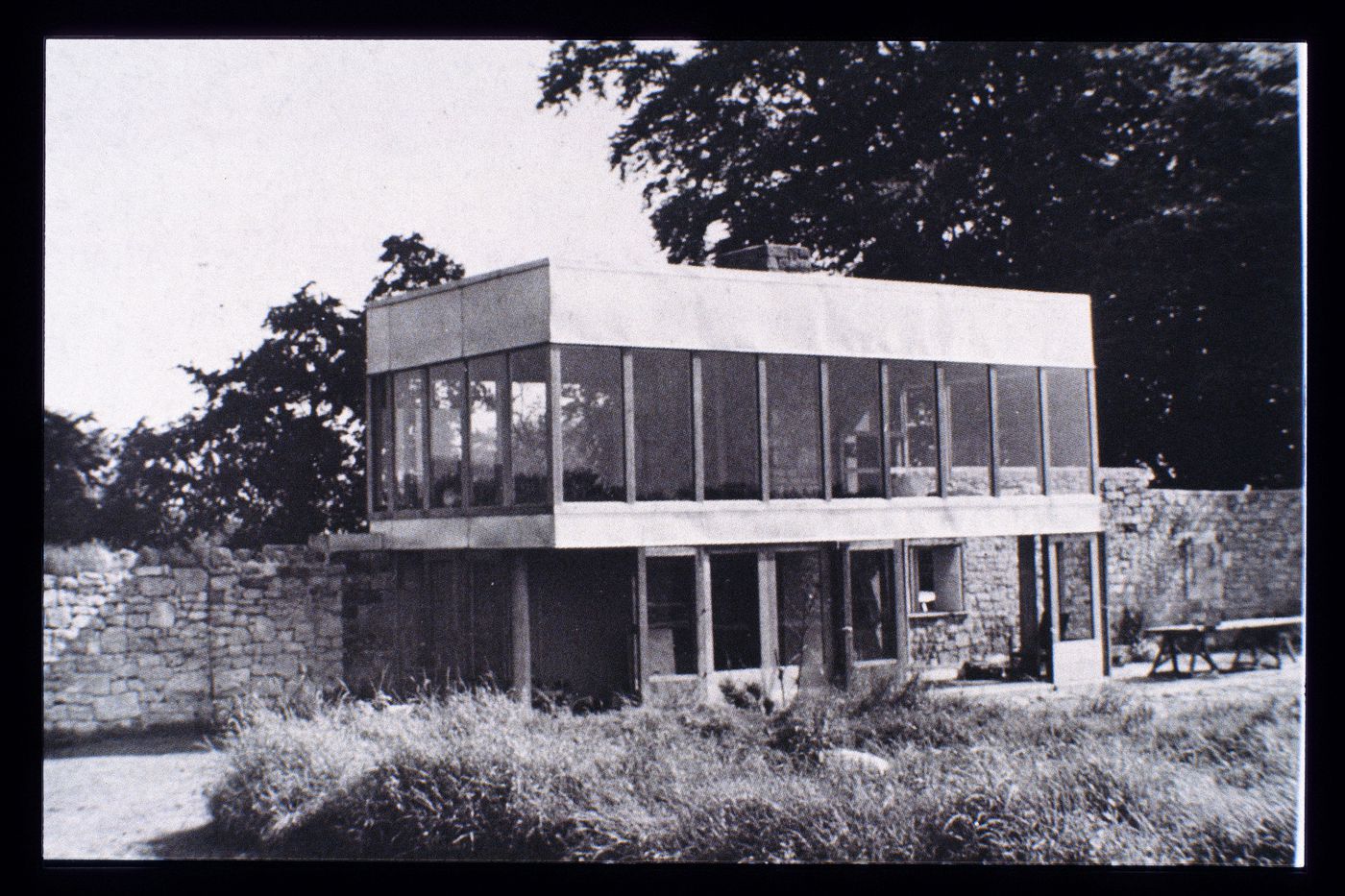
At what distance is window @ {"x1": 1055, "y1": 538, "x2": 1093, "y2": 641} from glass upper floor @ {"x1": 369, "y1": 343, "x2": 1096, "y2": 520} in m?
1.07

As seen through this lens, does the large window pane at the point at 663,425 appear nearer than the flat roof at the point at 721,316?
No

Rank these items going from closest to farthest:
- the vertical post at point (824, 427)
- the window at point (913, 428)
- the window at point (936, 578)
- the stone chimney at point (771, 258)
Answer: the vertical post at point (824, 427)
the stone chimney at point (771, 258)
the window at point (913, 428)
the window at point (936, 578)

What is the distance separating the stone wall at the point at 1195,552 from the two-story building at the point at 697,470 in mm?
2429

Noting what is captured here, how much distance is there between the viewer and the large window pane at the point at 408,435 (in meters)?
17.0

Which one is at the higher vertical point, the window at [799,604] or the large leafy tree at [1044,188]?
the large leafy tree at [1044,188]

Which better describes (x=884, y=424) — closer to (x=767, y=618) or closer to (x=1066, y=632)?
(x=767, y=618)

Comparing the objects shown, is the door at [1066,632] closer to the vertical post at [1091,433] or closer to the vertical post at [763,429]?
the vertical post at [1091,433]

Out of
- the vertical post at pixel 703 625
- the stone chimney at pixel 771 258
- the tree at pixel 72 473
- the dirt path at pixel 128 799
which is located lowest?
the dirt path at pixel 128 799

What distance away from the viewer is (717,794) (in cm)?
1140

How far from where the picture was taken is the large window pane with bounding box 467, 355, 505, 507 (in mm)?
15789

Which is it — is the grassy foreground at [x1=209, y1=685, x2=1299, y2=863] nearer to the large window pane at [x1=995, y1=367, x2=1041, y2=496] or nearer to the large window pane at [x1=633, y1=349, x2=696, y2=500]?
the large window pane at [x1=633, y1=349, x2=696, y2=500]

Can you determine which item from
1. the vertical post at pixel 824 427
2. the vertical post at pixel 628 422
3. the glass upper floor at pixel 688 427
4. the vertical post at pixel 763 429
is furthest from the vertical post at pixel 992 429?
the vertical post at pixel 628 422
